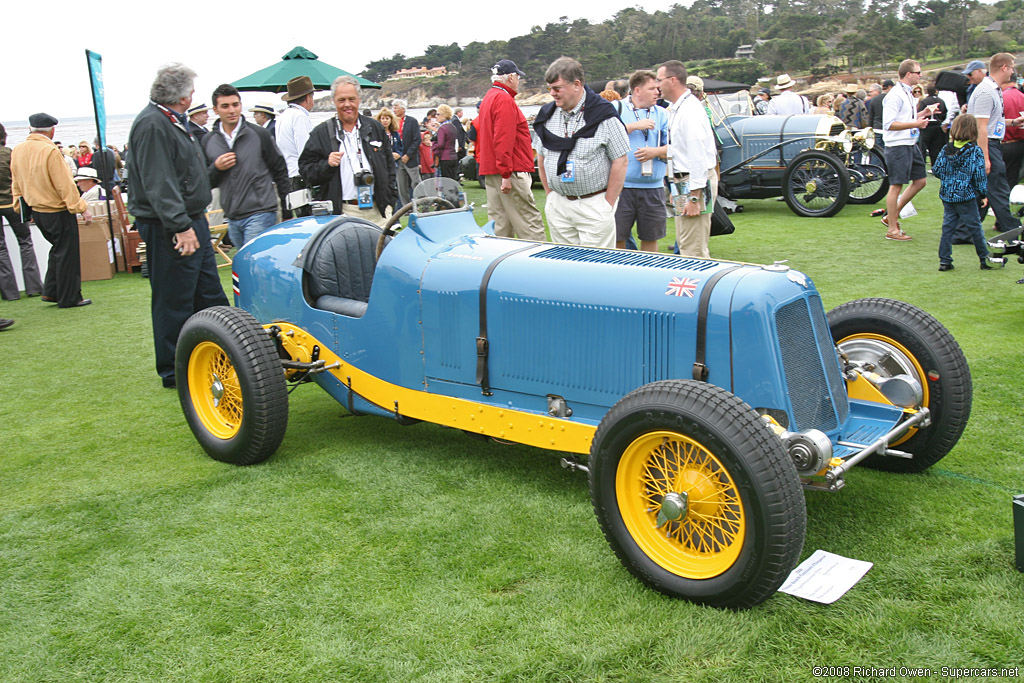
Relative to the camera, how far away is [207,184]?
17.9ft

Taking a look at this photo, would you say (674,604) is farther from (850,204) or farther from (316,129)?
(850,204)

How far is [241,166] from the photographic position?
611 cm

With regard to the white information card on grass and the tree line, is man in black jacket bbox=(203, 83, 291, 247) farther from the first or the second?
the tree line

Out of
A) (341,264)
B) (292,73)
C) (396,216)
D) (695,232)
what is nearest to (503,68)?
(695,232)

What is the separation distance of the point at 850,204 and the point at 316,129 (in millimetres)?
8977

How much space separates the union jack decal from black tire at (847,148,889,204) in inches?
386

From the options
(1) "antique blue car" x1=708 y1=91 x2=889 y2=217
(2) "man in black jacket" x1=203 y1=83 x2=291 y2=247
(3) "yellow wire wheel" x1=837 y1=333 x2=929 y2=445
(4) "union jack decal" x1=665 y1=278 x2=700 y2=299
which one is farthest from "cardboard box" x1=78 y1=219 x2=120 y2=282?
(3) "yellow wire wheel" x1=837 y1=333 x2=929 y2=445

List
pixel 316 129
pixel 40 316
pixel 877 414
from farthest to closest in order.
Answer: pixel 40 316 < pixel 316 129 < pixel 877 414

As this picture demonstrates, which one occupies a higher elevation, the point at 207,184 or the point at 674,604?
the point at 207,184

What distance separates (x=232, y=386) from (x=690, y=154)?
406 centimetres

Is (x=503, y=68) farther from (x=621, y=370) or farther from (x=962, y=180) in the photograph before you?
(x=962, y=180)

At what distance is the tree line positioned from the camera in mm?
39906

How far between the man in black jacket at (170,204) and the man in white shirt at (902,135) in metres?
7.18

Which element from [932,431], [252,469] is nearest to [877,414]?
[932,431]
